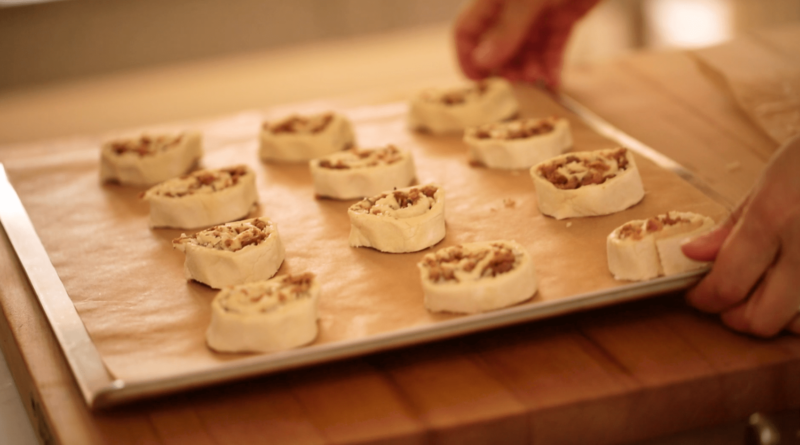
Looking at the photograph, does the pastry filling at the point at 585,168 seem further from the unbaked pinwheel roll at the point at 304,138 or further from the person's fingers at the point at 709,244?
the unbaked pinwheel roll at the point at 304,138

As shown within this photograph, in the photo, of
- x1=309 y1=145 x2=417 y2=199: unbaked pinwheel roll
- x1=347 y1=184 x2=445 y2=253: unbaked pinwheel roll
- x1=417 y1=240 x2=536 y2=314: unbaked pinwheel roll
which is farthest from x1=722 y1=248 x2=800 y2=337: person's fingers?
x1=309 y1=145 x2=417 y2=199: unbaked pinwheel roll

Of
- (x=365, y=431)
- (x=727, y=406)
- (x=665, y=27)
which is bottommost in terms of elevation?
(x=665, y=27)

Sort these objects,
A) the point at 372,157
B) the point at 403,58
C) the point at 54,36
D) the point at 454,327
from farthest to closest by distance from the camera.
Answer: the point at 403,58 → the point at 54,36 → the point at 372,157 → the point at 454,327

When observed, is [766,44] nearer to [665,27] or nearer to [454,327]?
[454,327]

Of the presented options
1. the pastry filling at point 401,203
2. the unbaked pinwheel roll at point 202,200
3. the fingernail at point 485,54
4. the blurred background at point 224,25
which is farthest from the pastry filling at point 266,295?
the blurred background at point 224,25

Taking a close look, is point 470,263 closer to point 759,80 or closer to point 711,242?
point 711,242

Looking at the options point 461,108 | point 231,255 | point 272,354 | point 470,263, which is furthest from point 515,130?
point 272,354

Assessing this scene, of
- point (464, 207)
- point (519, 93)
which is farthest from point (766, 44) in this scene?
point (464, 207)
